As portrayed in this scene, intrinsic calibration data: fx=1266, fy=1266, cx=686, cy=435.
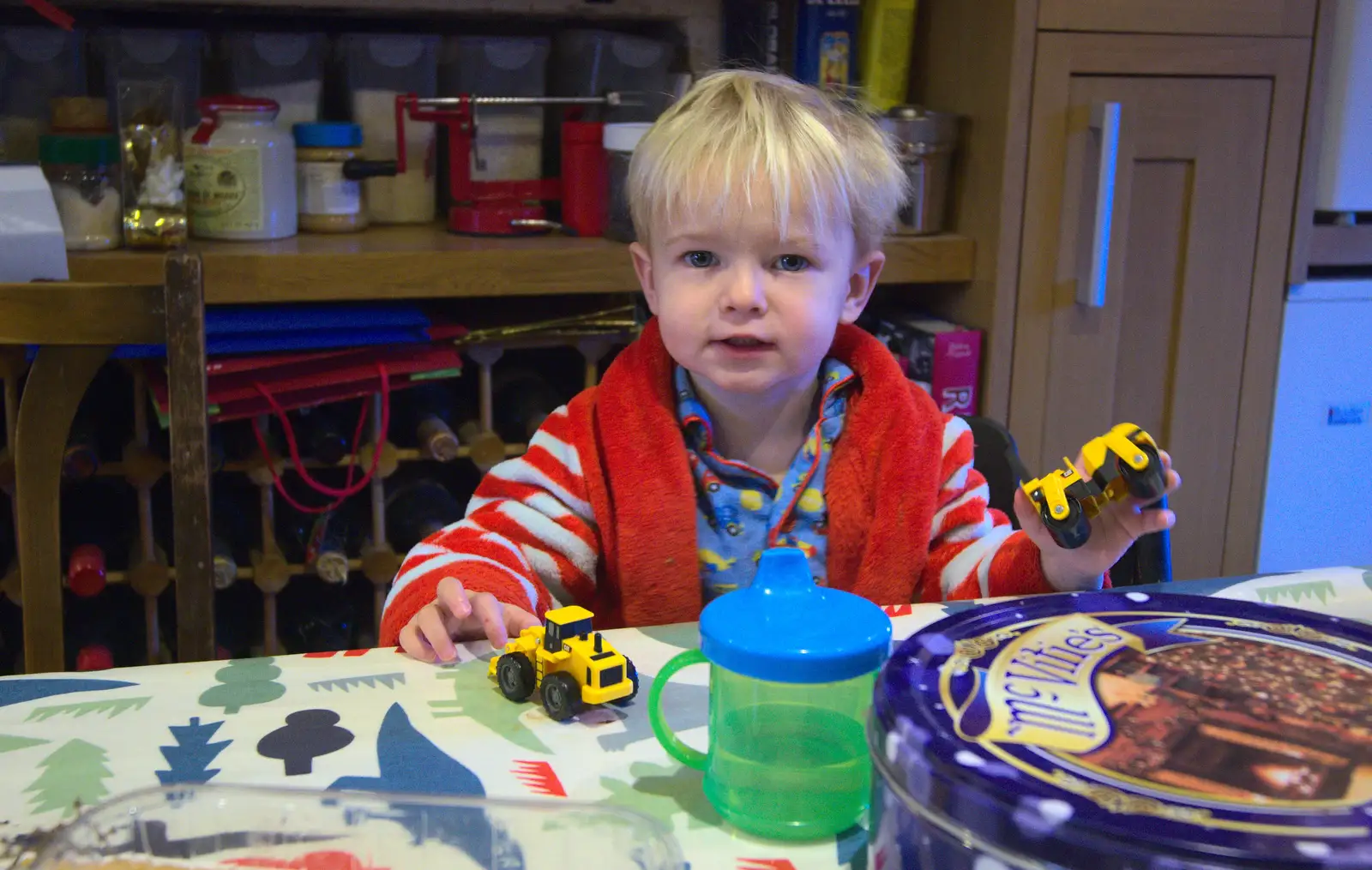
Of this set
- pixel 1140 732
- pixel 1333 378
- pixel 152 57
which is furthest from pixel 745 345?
pixel 1333 378

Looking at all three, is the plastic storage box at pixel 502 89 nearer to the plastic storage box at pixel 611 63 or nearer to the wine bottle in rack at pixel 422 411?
the plastic storage box at pixel 611 63

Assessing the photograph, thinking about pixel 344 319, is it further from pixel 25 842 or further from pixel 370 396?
pixel 25 842

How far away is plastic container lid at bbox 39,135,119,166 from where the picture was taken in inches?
64.5

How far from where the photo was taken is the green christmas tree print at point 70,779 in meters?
0.59

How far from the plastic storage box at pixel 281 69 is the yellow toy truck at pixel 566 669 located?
4.51ft

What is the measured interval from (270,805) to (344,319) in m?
1.24

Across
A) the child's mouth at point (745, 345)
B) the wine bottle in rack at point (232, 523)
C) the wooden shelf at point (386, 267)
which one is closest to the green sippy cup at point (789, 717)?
the child's mouth at point (745, 345)

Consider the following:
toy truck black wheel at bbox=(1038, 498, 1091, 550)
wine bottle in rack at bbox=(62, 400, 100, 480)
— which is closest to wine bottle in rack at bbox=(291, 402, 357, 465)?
wine bottle in rack at bbox=(62, 400, 100, 480)

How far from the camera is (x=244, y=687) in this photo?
723mm

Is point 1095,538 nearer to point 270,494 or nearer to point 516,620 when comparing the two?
point 516,620

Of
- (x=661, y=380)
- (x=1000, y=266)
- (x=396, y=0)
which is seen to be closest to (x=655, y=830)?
(x=661, y=380)

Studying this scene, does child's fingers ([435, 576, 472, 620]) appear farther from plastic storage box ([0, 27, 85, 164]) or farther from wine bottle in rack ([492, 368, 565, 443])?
plastic storage box ([0, 27, 85, 164])

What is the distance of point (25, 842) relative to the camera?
21.7 inches

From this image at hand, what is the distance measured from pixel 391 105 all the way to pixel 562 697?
148 cm
